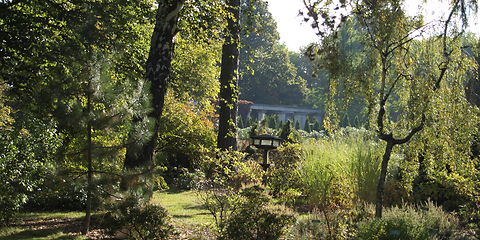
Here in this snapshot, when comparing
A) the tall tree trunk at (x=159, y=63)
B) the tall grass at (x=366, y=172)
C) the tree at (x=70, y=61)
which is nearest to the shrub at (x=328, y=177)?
the tall grass at (x=366, y=172)

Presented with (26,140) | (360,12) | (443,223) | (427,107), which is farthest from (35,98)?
(443,223)

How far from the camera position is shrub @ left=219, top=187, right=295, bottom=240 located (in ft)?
19.3

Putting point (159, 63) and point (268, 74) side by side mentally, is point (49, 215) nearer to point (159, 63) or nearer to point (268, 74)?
point (159, 63)

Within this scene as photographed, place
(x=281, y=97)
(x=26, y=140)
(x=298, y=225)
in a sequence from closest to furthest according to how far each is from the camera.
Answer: (x=26, y=140) < (x=298, y=225) < (x=281, y=97)

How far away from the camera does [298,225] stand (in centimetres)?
702

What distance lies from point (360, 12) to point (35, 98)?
4.39 metres

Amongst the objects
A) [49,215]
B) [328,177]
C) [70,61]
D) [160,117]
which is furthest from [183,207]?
[70,61]

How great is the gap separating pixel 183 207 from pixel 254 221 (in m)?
4.45

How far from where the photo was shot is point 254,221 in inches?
237

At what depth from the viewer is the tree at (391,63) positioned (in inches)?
267

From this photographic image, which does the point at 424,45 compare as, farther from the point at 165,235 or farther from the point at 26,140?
the point at 26,140

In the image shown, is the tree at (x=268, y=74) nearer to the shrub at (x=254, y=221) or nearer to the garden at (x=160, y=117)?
the garden at (x=160, y=117)

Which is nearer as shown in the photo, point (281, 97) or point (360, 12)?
point (360, 12)

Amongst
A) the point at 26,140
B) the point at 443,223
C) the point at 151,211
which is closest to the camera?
the point at 151,211
